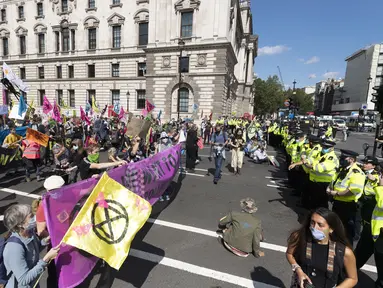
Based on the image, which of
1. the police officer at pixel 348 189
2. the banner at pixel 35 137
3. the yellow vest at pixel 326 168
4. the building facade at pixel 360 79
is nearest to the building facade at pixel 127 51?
the banner at pixel 35 137

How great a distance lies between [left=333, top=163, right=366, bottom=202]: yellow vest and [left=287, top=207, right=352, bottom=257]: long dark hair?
217 centimetres

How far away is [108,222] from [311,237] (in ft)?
7.01

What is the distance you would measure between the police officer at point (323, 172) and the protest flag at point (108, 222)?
12.9 feet

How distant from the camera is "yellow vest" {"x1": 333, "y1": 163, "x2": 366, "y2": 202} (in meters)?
3.70

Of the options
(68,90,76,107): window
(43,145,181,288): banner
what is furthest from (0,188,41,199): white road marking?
(68,90,76,107): window

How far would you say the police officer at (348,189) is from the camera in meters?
3.73

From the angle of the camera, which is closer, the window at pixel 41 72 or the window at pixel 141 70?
the window at pixel 141 70

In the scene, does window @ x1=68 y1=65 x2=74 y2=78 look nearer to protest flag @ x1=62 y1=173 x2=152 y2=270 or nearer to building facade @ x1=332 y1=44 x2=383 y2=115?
protest flag @ x1=62 y1=173 x2=152 y2=270

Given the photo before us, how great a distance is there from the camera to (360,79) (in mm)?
71188

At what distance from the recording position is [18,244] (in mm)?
1915

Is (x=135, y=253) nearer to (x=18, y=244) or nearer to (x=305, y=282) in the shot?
(x=18, y=244)

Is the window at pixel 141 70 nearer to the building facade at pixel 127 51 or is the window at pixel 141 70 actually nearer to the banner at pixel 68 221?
the building facade at pixel 127 51

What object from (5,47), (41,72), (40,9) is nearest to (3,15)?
(5,47)

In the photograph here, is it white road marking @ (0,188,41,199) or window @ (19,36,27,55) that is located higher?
window @ (19,36,27,55)
